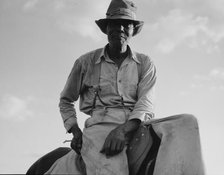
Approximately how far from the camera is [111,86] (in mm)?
4656

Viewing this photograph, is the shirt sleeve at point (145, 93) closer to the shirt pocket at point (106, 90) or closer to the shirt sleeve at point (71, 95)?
the shirt pocket at point (106, 90)

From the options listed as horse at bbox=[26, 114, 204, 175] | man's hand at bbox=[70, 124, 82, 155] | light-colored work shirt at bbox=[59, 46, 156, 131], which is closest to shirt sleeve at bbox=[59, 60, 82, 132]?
light-colored work shirt at bbox=[59, 46, 156, 131]

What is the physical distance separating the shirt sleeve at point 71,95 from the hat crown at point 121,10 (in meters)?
0.71

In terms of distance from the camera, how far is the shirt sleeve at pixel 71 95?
4.95 meters

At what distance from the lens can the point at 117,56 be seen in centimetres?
493

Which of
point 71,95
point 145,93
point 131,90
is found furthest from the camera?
point 71,95

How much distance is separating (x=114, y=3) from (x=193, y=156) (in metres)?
1.97

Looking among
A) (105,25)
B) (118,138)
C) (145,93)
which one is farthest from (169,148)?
(105,25)

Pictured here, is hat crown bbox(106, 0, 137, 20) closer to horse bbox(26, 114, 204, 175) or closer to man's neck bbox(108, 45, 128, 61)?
man's neck bbox(108, 45, 128, 61)

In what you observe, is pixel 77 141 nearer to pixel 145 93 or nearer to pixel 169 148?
pixel 145 93

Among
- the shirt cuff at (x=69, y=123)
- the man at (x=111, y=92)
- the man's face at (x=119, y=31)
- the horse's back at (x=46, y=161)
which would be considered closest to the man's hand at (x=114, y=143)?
the man at (x=111, y=92)

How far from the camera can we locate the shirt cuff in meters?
4.86

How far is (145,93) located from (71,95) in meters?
0.94

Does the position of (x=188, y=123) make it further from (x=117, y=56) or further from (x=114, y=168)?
(x=117, y=56)
